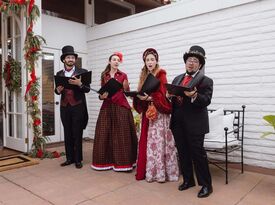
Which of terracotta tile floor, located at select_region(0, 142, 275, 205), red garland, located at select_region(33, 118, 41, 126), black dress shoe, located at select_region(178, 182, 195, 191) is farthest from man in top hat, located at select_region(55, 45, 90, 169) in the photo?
black dress shoe, located at select_region(178, 182, 195, 191)

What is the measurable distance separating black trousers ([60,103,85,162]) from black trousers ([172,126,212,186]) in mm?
1488

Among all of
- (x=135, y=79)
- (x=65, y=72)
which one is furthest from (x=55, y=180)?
(x=135, y=79)

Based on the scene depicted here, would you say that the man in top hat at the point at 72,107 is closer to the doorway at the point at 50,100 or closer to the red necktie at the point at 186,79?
the red necktie at the point at 186,79

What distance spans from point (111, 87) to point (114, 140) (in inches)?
29.9

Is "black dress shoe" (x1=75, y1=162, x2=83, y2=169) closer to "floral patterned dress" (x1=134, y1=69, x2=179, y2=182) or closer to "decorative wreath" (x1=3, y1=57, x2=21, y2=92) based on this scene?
"floral patterned dress" (x1=134, y1=69, x2=179, y2=182)

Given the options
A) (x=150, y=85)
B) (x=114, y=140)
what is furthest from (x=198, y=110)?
(x=114, y=140)

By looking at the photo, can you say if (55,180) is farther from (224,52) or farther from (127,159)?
(224,52)

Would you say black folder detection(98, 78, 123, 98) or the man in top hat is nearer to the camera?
black folder detection(98, 78, 123, 98)

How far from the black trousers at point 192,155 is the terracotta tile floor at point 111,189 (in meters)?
0.18

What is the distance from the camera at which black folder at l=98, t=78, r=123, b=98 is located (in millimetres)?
3336

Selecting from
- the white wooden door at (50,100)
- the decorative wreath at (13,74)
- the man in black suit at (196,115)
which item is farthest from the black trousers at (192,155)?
the white wooden door at (50,100)

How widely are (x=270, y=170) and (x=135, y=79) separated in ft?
9.21

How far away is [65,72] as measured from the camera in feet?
12.5

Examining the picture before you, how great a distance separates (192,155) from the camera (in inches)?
107
